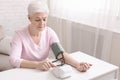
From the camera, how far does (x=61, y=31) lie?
3.04m

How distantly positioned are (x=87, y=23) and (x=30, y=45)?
3.67 ft

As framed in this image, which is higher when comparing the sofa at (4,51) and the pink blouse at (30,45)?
the pink blouse at (30,45)

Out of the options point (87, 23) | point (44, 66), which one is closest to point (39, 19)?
point (44, 66)

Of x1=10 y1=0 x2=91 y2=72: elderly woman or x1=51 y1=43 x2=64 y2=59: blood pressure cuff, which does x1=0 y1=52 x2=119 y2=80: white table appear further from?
x1=51 y1=43 x2=64 y2=59: blood pressure cuff

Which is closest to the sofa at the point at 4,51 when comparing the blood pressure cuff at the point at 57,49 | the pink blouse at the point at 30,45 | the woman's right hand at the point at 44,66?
the pink blouse at the point at 30,45

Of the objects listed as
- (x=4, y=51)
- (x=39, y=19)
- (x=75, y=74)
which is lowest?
(x=4, y=51)

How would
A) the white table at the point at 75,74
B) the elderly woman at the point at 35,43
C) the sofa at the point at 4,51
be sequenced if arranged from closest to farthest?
the white table at the point at 75,74 < the elderly woman at the point at 35,43 < the sofa at the point at 4,51

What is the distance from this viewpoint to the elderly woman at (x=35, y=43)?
150 cm

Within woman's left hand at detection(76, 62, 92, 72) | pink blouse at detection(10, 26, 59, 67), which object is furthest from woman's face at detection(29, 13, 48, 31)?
woman's left hand at detection(76, 62, 92, 72)

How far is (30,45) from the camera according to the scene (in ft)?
5.69

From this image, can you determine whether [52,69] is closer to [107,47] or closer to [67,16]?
[107,47]

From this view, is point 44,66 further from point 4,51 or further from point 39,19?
point 4,51

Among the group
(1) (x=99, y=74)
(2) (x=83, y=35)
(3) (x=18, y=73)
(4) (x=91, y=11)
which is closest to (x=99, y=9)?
(4) (x=91, y=11)

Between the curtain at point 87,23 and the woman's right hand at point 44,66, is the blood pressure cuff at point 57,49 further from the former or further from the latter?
the curtain at point 87,23
